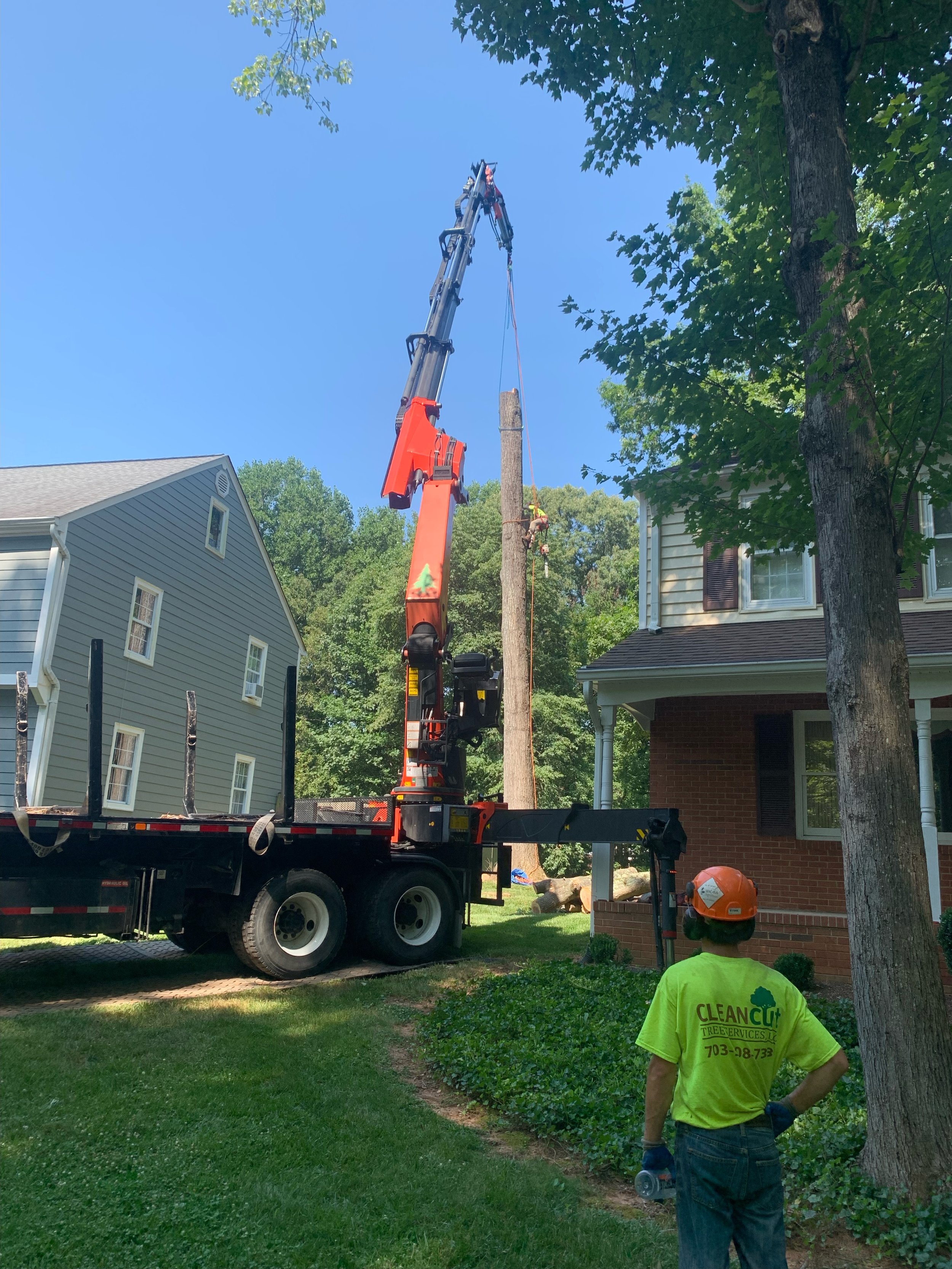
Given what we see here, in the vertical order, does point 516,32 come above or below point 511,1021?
above

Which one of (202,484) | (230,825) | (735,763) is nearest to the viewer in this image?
(230,825)

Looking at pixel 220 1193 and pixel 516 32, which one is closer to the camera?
pixel 220 1193

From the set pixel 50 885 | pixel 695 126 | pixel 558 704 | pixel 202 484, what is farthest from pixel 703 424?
pixel 558 704

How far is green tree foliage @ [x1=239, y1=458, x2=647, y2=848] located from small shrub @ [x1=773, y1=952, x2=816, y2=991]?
1543cm

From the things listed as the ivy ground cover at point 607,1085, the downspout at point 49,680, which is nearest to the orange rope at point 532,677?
the downspout at point 49,680

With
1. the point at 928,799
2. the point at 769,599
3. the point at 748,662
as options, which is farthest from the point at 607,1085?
the point at 769,599

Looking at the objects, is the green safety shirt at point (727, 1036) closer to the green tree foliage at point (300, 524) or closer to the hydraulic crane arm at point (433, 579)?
the hydraulic crane arm at point (433, 579)

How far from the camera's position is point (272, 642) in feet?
74.7

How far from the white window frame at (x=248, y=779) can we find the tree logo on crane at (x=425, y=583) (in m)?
10.2

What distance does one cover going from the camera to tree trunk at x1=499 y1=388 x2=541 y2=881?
68.6ft

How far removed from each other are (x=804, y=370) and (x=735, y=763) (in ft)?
23.9

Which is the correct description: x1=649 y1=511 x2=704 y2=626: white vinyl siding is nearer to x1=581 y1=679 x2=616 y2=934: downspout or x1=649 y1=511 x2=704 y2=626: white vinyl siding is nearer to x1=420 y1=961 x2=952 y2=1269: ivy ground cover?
x1=581 y1=679 x2=616 y2=934: downspout

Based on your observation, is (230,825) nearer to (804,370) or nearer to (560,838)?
(560,838)

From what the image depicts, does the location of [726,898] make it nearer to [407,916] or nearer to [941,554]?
[407,916]
